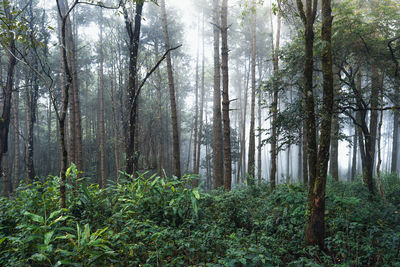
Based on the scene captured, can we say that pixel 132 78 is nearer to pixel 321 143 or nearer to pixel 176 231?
pixel 176 231

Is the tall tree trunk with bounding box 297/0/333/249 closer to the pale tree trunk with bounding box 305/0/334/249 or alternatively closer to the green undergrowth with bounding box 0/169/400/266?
the pale tree trunk with bounding box 305/0/334/249

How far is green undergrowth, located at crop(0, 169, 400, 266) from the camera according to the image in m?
2.85

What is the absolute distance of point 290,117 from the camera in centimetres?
639

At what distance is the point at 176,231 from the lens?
3662 mm

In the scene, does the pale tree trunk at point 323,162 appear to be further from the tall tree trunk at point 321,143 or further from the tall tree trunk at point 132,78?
the tall tree trunk at point 132,78

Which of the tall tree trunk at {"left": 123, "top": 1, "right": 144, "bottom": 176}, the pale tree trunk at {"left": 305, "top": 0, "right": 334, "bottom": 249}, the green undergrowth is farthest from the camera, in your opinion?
the tall tree trunk at {"left": 123, "top": 1, "right": 144, "bottom": 176}

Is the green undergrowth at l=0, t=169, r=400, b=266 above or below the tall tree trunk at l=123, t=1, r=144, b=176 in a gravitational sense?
below

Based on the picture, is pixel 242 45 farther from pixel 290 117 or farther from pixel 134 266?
pixel 134 266

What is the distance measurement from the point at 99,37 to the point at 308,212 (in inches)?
664

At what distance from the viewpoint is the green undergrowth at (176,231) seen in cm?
285

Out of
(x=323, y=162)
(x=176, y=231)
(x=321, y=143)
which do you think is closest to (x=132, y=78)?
(x=176, y=231)

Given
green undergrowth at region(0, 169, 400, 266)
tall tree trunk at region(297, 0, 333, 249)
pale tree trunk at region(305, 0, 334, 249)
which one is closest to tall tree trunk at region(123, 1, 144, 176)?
green undergrowth at region(0, 169, 400, 266)

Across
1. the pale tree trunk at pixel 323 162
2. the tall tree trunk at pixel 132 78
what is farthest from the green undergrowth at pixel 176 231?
the tall tree trunk at pixel 132 78

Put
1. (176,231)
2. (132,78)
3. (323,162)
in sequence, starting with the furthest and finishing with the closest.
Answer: (132,78) < (176,231) < (323,162)
